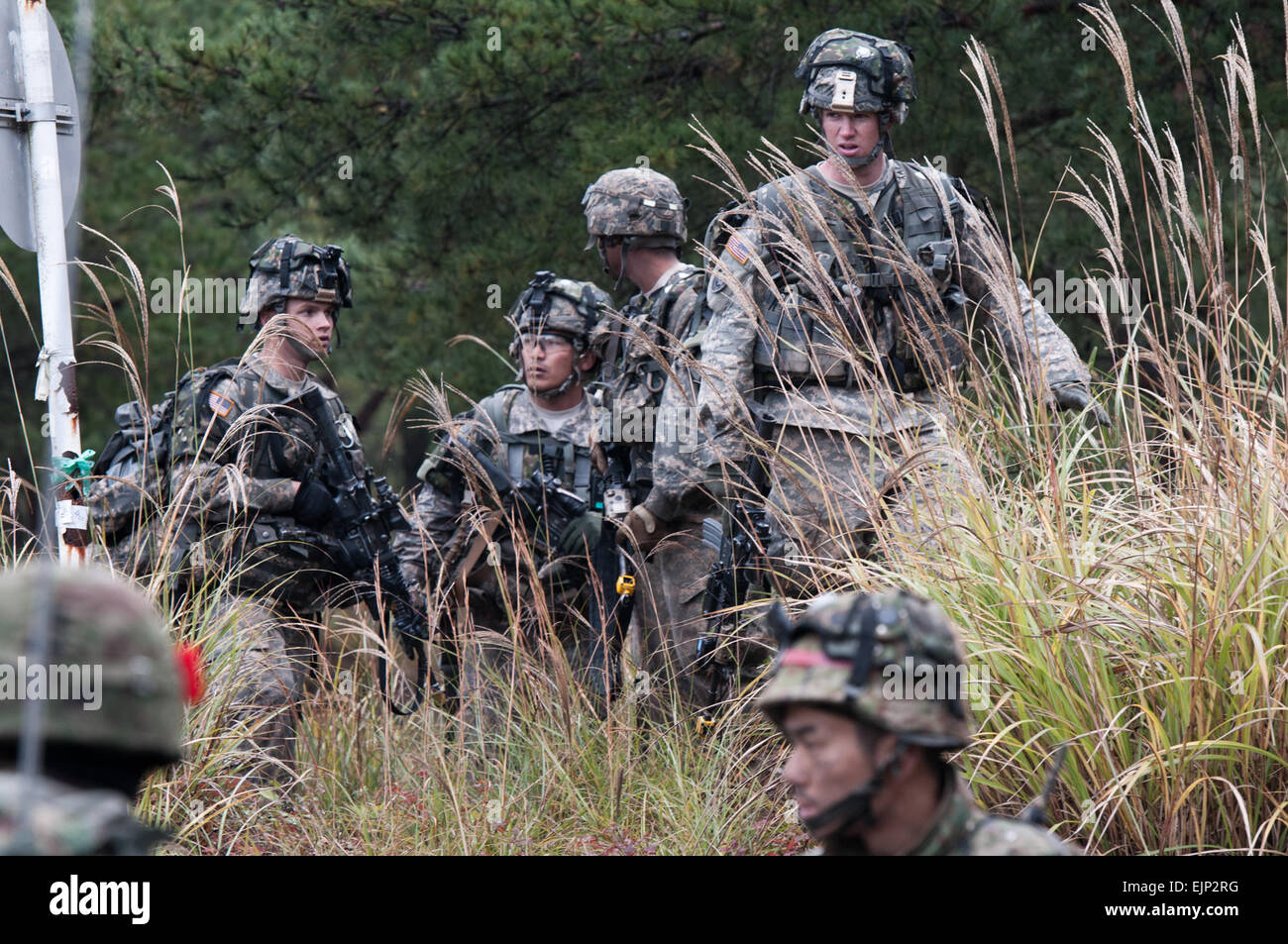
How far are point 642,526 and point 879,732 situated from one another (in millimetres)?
3662

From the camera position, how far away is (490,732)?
4.89 m

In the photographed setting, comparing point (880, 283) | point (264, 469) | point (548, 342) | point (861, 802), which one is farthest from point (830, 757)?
point (548, 342)

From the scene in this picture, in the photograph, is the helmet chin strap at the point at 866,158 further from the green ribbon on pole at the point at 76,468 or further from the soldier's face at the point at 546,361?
the green ribbon on pole at the point at 76,468

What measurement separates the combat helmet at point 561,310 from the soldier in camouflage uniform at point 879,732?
14.1 feet

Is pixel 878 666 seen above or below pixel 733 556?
below

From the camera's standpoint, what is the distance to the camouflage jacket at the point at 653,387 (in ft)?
18.4

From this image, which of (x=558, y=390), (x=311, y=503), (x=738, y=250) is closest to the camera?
(x=738, y=250)

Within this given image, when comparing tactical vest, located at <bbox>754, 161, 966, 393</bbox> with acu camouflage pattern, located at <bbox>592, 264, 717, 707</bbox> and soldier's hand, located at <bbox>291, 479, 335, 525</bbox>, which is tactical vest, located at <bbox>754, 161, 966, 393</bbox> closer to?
acu camouflage pattern, located at <bbox>592, 264, 717, 707</bbox>

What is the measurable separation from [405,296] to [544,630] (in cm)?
495

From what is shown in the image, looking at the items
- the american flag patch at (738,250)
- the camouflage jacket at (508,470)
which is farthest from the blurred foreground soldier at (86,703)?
the camouflage jacket at (508,470)

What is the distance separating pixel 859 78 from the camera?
16.9 feet

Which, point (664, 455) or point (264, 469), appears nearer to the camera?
point (664, 455)

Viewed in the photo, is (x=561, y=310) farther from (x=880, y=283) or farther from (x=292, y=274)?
(x=880, y=283)
